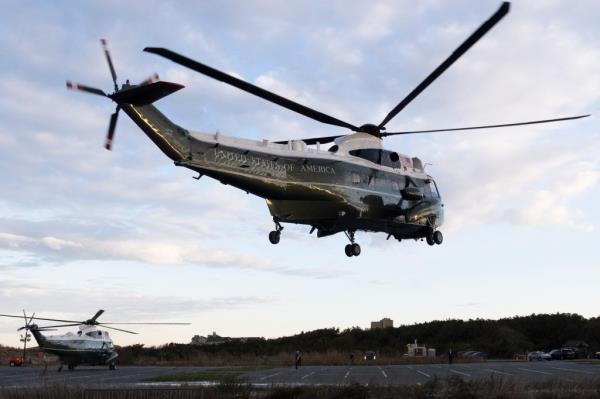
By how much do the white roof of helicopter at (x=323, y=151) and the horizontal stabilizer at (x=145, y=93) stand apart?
91.9 inches

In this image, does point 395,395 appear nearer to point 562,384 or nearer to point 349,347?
point 562,384

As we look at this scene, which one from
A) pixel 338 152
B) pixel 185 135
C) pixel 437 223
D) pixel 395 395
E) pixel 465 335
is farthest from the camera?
pixel 465 335

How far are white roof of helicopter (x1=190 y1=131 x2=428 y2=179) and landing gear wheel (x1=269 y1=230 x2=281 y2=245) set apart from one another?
351cm

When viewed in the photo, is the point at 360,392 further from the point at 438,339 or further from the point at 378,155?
the point at 438,339

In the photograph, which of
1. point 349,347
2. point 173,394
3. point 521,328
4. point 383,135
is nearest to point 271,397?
point 173,394

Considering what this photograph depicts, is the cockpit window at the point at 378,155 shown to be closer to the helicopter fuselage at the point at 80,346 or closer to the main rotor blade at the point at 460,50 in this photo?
the main rotor blade at the point at 460,50

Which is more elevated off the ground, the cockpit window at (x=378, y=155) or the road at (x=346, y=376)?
the cockpit window at (x=378, y=155)

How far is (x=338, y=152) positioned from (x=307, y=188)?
4101 millimetres

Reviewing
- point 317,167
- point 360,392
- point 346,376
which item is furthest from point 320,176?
point 346,376

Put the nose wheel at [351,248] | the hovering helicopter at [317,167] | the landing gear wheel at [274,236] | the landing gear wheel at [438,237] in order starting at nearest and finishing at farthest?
the hovering helicopter at [317,167], the landing gear wheel at [274,236], the nose wheel at [351,248], the landing gear wheel at [438,237]

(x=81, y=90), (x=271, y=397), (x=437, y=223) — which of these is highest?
(x=81, y=90)

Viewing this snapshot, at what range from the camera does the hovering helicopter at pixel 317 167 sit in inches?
1058

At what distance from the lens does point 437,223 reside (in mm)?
39062

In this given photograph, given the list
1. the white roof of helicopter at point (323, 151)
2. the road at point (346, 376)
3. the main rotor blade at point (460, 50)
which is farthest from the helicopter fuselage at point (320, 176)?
the road at point (346, 376)
